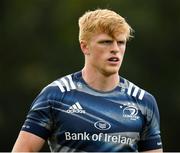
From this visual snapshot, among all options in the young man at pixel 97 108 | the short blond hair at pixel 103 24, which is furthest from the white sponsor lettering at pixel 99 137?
the short blond hair at pixel 103 24

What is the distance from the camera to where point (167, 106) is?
28.0 m

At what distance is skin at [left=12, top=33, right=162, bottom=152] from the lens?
8211 mm

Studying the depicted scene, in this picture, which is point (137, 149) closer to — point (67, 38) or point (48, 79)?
point (48, 79)

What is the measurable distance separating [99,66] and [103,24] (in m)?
0.34

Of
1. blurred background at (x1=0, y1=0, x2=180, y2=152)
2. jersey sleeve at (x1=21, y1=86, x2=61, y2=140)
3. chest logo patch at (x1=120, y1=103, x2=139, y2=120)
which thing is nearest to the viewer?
jersey sleeve at (x1=21, y1=86, x2=61, y2=140)

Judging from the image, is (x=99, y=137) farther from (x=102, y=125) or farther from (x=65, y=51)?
(x=65, y=51)

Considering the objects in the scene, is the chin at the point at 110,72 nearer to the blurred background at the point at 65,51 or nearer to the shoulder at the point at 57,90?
the shoulder at the point at 57,90

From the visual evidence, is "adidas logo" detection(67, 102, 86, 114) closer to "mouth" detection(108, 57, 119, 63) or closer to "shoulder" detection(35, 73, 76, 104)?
"shoulder" detection(35, 73, 76, 104)

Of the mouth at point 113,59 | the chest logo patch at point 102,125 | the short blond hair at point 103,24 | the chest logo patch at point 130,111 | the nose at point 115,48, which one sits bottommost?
the chest logo patch at point 102,125

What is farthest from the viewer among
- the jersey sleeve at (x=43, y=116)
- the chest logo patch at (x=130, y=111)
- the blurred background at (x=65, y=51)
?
the blurred background at (x=65, y=51)

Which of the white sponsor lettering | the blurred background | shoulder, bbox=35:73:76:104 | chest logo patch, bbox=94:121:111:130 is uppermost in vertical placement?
shoulder, bbox=35:73:76:104

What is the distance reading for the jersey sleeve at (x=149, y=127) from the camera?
835 centimetres

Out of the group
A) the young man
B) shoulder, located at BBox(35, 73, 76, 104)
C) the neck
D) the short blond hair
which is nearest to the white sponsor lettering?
the young man

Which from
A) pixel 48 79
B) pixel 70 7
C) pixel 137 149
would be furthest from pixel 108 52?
pixel 70 7
